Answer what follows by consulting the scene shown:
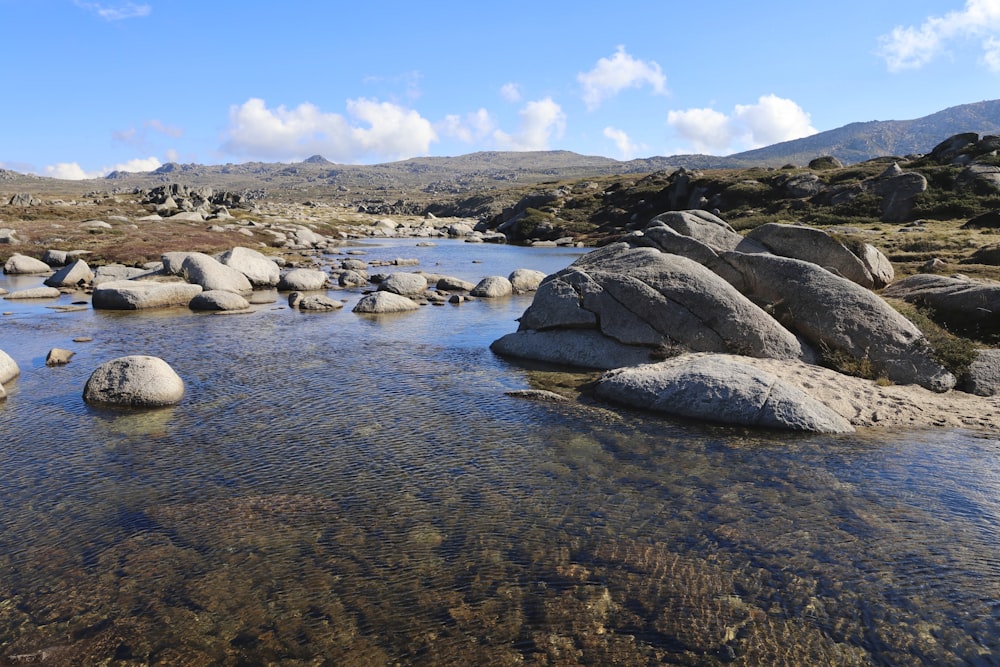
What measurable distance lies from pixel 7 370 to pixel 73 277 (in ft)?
86.6

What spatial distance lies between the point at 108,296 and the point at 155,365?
18634mm

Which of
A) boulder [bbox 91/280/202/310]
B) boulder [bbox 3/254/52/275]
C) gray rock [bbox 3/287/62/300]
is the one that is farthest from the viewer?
boulder [bbox 3/254/52/275]

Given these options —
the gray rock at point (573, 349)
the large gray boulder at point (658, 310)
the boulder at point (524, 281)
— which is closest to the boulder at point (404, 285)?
the boulder at point (524, 281)

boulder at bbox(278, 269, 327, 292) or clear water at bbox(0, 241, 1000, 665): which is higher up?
boulder at bbox(278, 269, 327, 292)

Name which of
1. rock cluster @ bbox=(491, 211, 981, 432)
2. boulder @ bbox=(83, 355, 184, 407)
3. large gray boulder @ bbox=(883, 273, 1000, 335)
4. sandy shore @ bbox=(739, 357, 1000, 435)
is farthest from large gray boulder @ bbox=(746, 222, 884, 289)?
boulder @ bbox=(83, 355, 184, 407)

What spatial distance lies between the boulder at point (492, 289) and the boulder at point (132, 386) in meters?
23.5

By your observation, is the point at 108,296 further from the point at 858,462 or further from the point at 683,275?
the point at 858,462

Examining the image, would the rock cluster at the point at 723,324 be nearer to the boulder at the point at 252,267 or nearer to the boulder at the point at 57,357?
the boulder at the point at 57,357

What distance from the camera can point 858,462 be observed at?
A: 13023 mm

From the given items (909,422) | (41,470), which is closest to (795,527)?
(909,422)

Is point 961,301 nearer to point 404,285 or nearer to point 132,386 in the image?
point 132,386

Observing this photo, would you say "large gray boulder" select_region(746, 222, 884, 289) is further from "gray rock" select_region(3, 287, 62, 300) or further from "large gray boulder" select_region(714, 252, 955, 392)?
"gray rock" select_region(3, 287, 62, 300)

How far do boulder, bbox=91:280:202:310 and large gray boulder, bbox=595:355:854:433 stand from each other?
26.5 m

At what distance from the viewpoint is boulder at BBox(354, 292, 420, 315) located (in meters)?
32.2
